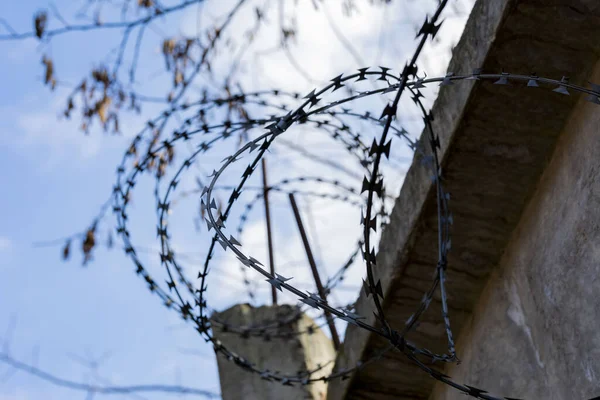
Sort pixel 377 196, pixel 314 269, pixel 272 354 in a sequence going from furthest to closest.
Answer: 1. pixel 314 269
2. pixel 272 354
3. pixel 377 196

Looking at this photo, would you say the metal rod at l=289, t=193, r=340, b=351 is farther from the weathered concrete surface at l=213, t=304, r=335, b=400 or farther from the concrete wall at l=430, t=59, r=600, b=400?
the concrete wall at l=430, t=59, r=600, b=400

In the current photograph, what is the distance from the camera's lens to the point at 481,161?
308cm

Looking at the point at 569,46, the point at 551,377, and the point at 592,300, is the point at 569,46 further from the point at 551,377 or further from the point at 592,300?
the point at 551,377

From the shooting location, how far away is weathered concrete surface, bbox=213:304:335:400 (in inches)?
176

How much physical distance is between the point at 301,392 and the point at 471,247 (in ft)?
5.32

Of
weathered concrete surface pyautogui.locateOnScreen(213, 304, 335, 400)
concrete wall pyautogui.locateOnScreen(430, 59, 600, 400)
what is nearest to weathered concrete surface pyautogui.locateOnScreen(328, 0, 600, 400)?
concrete wall pyautogui.locateOnScreen(430, 59, 600, 400)

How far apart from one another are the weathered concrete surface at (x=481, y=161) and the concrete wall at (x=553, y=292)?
7 cm

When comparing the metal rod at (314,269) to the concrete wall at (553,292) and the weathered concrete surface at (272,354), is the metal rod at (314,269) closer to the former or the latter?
the weathered concrete surface at (272,354)

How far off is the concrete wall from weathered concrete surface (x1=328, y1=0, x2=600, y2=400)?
2.6 inches

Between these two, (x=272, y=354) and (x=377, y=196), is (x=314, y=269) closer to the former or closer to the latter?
(x=272, y=354)

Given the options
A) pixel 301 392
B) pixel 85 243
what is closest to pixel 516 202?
pixel 301 392

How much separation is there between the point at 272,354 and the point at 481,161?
2.15 meters

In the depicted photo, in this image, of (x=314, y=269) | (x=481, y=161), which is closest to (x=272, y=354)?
(x=314, y=269)

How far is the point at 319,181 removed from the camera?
435cm
